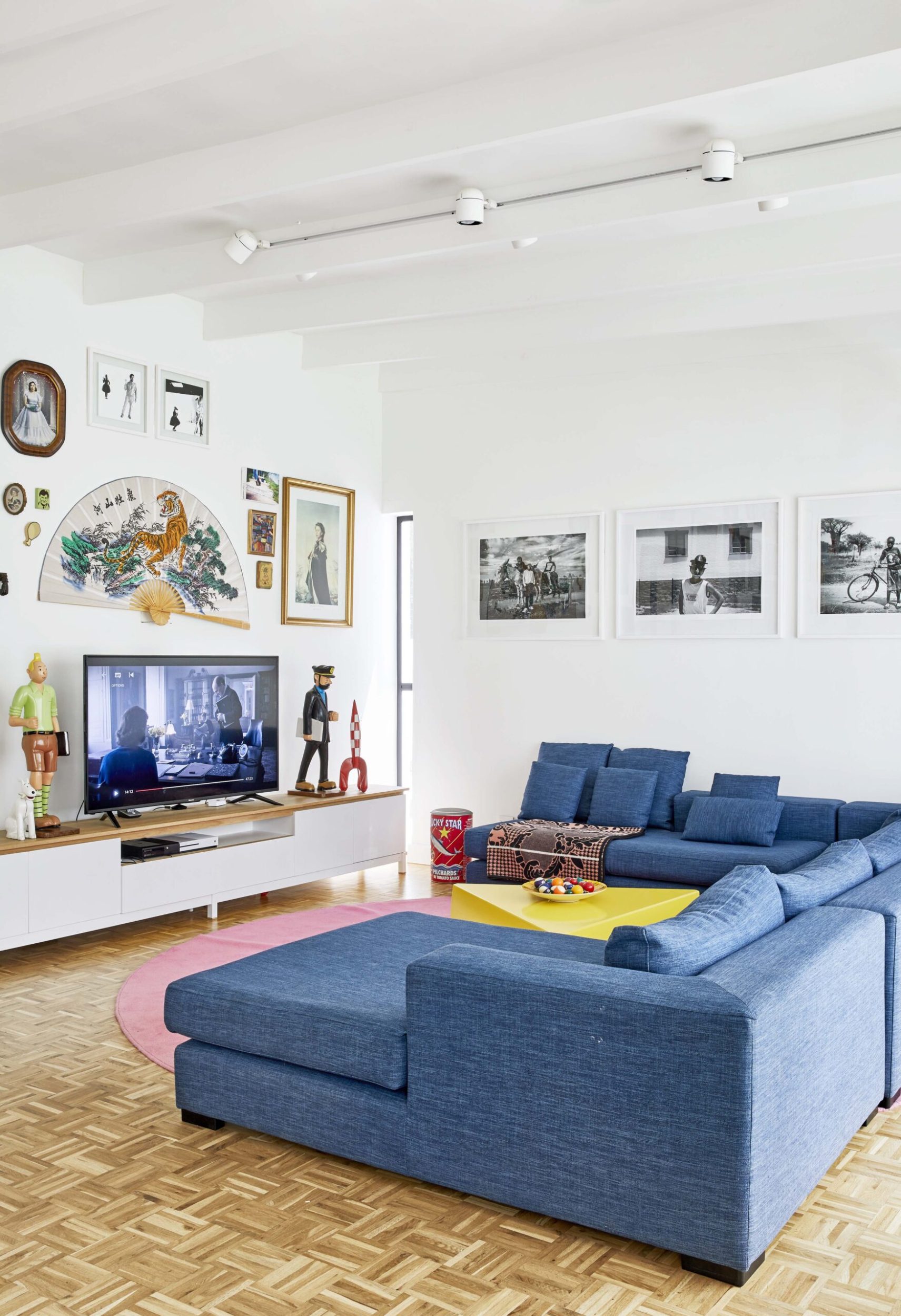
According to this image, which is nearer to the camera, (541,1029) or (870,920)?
(541,1029)

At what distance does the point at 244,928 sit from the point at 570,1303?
3.49 metres

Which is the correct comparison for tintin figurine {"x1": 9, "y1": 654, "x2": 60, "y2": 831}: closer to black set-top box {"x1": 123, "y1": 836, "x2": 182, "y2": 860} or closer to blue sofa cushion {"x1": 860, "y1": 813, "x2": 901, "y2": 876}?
black set-top box {"x1": 123, "y1": 836, "x2": 182, "y2": 860}

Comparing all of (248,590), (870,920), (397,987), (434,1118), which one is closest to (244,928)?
(248,590)

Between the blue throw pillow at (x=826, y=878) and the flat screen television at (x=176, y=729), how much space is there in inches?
137

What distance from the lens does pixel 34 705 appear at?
17.2ft

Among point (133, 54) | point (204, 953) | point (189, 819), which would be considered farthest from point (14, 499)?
point (133, 54)

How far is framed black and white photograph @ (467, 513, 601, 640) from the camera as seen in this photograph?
23.0 ft

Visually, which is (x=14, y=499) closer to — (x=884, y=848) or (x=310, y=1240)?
(x=310, y=1240)

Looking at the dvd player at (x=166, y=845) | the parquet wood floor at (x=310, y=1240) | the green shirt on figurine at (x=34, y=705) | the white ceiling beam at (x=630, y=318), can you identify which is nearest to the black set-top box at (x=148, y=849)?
the dvd player at (x=166, y=845)

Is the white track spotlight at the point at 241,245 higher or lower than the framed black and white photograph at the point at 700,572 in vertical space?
higher

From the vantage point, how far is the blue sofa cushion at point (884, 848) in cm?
393

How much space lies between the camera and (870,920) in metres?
3.17

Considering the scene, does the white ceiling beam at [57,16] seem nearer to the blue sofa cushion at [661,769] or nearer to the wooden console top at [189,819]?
the wooden console top at [189,819]

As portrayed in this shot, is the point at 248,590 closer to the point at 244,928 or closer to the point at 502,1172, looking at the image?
the point at 244,928
